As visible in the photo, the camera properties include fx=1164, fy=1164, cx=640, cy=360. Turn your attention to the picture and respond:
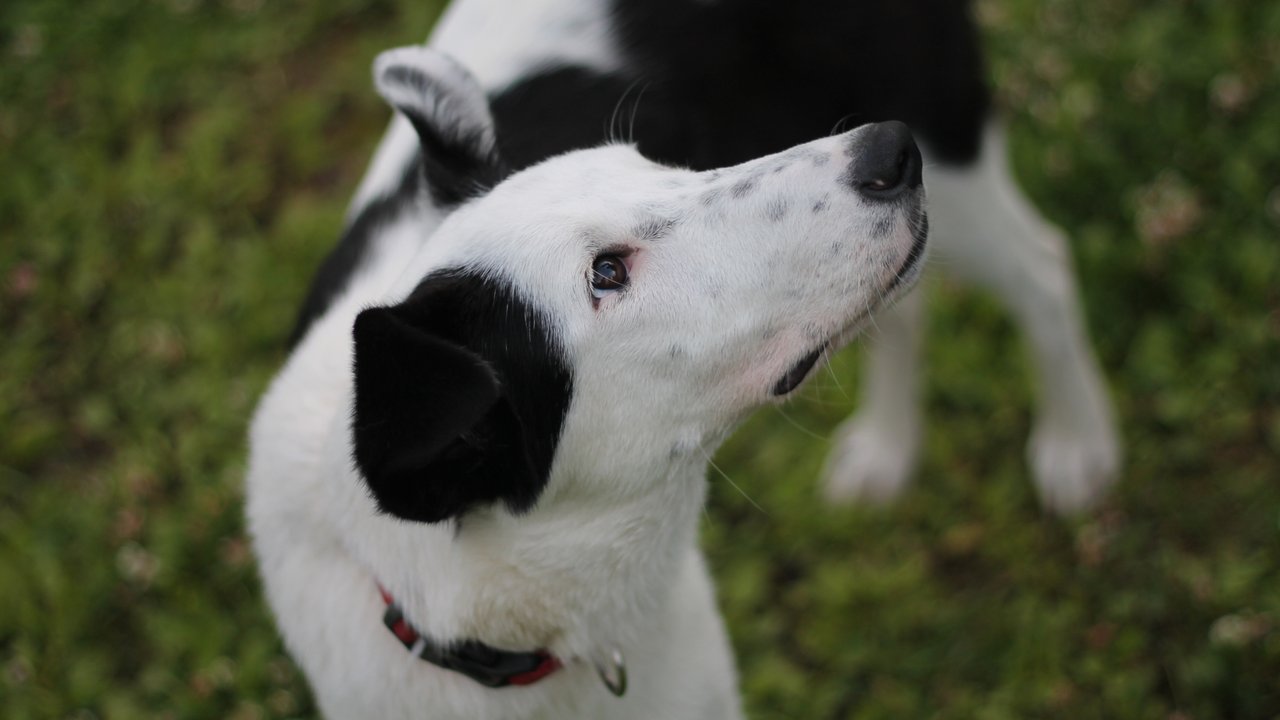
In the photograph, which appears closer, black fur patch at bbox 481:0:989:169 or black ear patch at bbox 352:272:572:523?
black ear patch at bbox 352:272:572:523

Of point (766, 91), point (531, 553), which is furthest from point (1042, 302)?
point (531, 553)

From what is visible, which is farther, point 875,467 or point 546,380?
point 875,467

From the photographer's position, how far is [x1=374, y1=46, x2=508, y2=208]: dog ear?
2271 millimetres

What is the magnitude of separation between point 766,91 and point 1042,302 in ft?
3.53

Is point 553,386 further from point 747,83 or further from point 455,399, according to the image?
point 747,83

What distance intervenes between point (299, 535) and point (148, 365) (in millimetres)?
2289

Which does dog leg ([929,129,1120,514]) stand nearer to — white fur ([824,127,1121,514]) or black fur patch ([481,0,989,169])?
white fur ([824,127,1121,514])

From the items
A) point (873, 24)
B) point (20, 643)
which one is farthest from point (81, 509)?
point (873, 24)

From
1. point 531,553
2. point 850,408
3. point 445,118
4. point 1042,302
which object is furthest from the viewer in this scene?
point 850,408

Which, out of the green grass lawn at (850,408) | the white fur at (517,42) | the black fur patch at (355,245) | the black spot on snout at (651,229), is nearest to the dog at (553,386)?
the black spot on snout at (651,229)

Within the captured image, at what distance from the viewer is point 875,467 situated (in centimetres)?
364

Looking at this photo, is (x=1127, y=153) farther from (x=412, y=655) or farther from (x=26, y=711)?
(x=26, y=711)

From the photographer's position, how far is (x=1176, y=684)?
9.96ft

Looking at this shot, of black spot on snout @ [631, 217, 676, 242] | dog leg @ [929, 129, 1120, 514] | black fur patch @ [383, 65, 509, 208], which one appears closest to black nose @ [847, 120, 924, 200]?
black spot on snout @ [631, 217, 676, 242]
